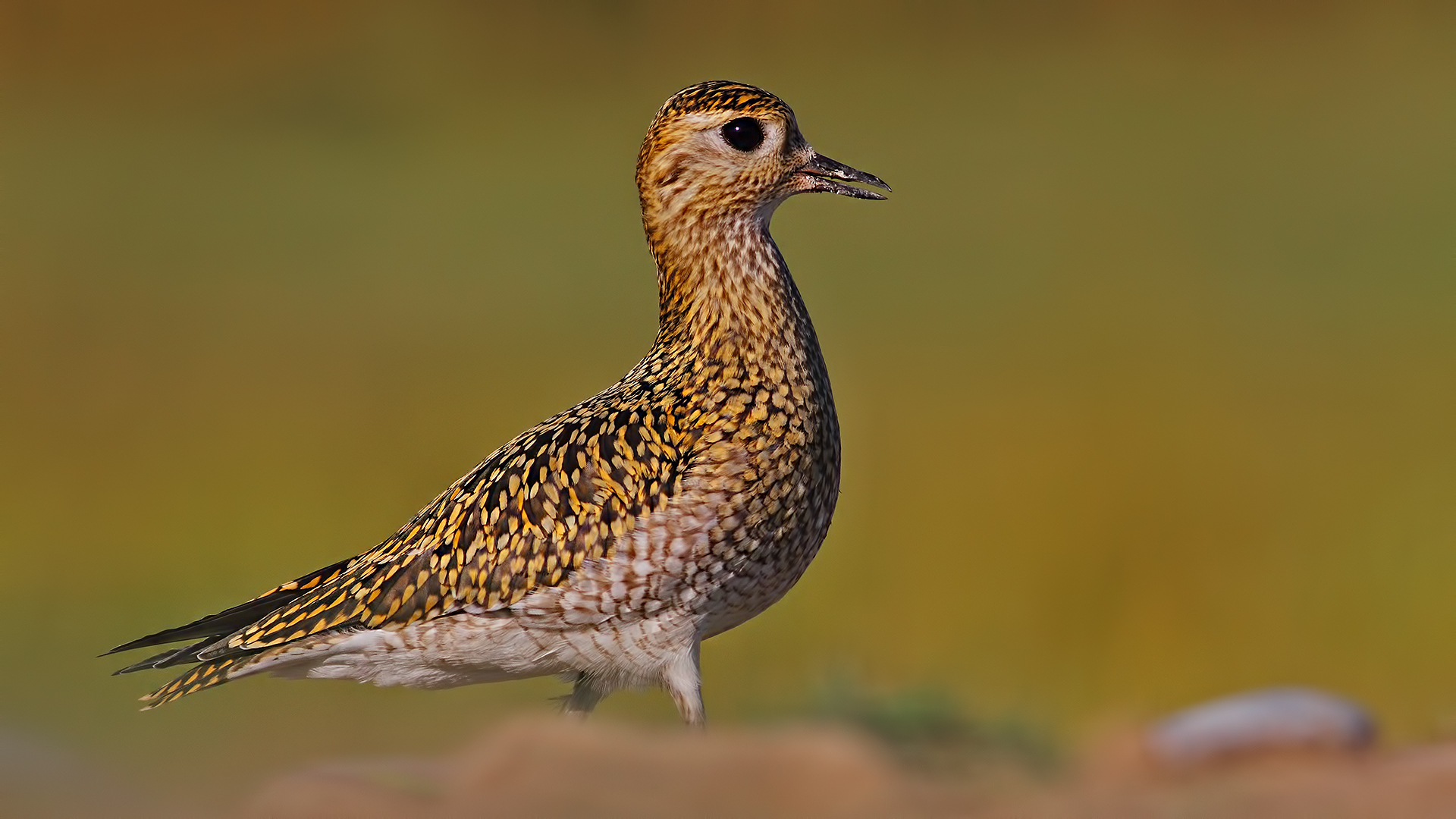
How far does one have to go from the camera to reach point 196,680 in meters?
6.07

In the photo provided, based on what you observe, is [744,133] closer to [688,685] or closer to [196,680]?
[688,685]

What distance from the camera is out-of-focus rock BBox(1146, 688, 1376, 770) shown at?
6.32m

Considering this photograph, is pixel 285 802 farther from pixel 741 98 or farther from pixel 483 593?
pixel 741 98

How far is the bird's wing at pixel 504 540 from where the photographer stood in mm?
5762

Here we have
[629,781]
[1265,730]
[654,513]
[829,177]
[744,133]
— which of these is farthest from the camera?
[1265,730]

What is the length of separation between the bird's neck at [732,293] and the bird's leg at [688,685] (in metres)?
0.99

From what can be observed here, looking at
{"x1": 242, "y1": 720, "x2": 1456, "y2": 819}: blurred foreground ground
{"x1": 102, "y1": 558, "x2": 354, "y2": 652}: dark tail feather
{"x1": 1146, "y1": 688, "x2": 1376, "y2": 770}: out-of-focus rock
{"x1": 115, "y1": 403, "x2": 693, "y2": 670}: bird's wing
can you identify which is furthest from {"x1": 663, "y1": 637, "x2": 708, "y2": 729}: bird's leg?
{"x1": 1146, "y1": 688, "x2": 1376, "y2": 770}: out-of-focus rock

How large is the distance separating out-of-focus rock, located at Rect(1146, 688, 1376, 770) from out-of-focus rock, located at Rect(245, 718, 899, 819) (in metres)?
1.45

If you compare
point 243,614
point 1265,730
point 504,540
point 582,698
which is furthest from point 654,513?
point 1265,730

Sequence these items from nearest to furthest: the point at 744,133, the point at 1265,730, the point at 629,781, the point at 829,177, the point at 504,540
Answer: the point at 629,781
the point at 504,540
the point at 744,133
the point at 829,177
the point at 1265,730

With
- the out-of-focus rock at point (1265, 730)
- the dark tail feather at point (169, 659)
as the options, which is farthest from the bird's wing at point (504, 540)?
the out-of-focus rock at point (1265, 730)

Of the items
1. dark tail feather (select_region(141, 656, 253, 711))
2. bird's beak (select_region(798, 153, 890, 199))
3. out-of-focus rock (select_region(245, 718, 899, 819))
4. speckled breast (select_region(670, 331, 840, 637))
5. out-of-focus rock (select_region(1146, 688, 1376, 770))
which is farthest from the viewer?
out-of-focus rock (select_region(1146, 688, 1376, 770))

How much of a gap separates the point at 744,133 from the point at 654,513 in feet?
Result: 4.31

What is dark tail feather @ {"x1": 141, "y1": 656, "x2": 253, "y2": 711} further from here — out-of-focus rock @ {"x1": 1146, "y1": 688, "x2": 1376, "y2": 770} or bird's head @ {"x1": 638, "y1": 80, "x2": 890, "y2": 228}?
out-of-focus rock @ {"x1": 1146, "y1": 688, "x2": 1376, "y2": 770}
